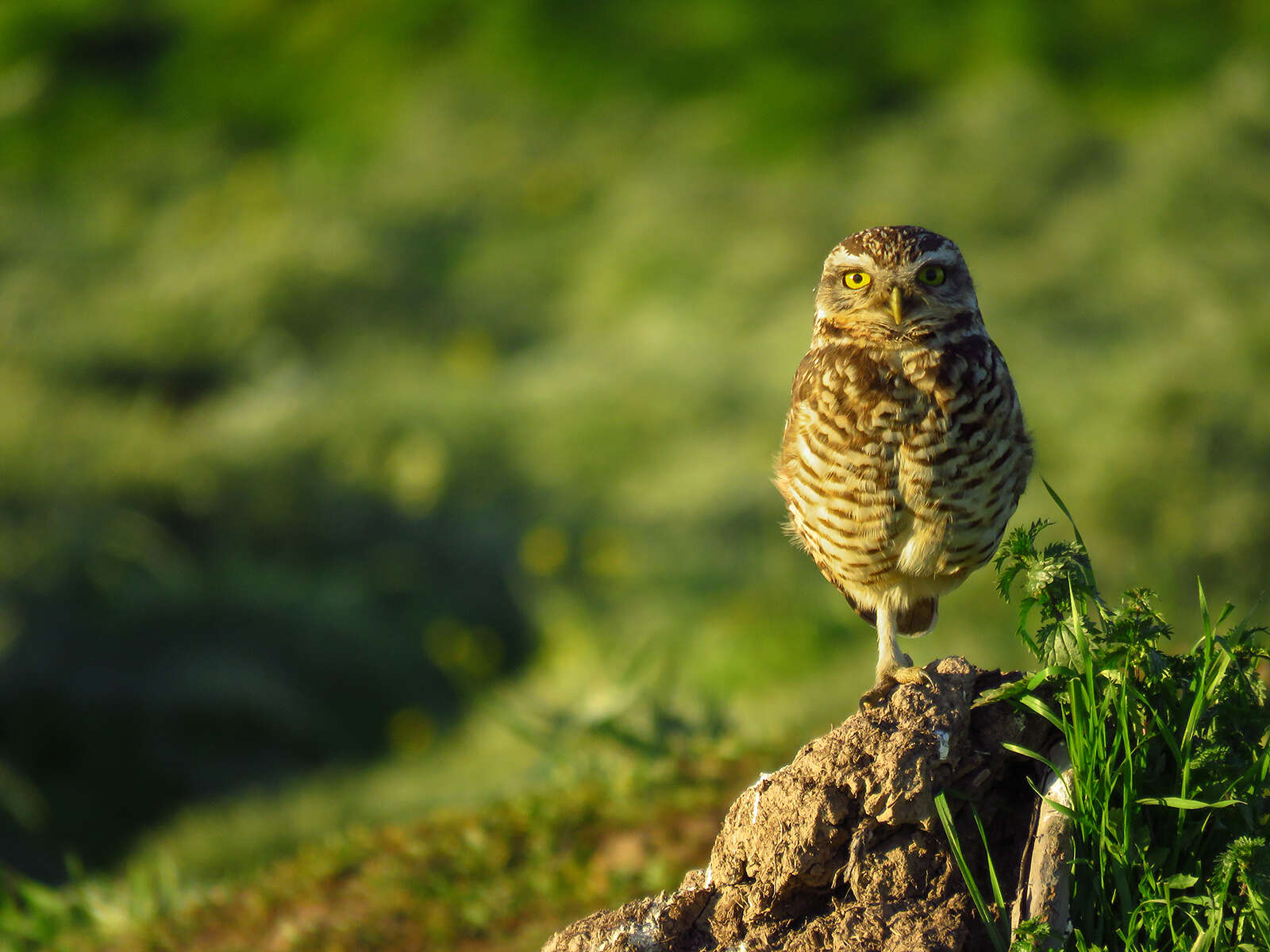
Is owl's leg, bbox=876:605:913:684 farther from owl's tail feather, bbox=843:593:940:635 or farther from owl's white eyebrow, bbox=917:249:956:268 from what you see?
owl's white eyebrow, bbox=917:249:956:268

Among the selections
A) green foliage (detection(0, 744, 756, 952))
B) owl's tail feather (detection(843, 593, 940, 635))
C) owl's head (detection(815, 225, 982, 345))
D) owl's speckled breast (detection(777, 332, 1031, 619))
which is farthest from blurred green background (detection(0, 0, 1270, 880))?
owl's head (detection(815, 225, 982, 345))

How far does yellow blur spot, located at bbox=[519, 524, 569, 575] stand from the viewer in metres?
8.98

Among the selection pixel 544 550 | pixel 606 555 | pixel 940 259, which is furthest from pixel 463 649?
pixel 940 259

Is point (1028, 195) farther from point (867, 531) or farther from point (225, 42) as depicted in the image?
point (225, 42)

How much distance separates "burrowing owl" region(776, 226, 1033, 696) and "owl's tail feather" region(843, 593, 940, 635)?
0.27 m

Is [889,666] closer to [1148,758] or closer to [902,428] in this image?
[902,428]

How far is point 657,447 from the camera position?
397 inches

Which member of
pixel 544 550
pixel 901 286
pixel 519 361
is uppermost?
pixel 901 286

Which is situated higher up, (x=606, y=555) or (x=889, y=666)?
(x=889, y=666)

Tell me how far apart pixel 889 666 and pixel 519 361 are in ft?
29.9

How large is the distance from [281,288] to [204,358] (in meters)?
1.16

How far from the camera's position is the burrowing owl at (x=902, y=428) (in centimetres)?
293

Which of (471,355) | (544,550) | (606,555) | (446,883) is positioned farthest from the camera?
(471,355)

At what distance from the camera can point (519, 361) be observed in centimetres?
1192
